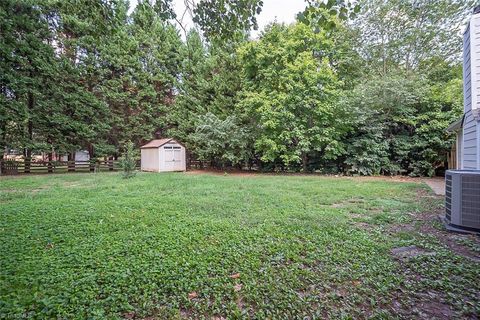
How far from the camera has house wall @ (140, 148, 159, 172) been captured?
1405cm

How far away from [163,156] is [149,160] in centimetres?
118

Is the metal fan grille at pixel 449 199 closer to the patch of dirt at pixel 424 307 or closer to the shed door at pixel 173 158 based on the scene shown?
the patch of dirt at pixel 424 307

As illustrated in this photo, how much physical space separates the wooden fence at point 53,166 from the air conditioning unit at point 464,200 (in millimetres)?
14223

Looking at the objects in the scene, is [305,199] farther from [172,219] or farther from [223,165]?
[223,165]

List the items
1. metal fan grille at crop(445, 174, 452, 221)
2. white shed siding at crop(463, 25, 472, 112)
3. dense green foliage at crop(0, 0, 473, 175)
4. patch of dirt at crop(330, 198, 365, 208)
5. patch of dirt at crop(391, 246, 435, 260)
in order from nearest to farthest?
patch of dirt at crop(391, 246, 435, 260) < metal fan grille at crop(445, 174, 452, 221) < white shed siding at crop(463, 25, 472, 112) < patch of dirt at crop(330, 198, 365, 208) < dense green foliage at crop(0, 0, 473, 175)

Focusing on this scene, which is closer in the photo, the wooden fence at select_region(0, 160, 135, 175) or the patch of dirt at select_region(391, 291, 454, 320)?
the patch of dirt at select_region(391, 291, 454, 320)

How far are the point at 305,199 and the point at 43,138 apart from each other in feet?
47.8

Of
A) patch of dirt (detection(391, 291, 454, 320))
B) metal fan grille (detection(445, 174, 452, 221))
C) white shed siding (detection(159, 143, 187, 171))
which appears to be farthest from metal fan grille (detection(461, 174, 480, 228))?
white shed siding (detection(159, 143, 187, 171))

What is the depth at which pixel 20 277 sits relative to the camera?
2.14 m

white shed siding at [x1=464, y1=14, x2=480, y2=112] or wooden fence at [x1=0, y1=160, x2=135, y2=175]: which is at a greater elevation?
white shed siding at [x1=464, y1=14, x2=480, y2=112]

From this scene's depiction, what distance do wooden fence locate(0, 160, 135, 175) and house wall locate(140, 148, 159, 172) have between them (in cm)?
153

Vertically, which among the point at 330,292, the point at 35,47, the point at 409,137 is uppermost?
the point at 35,47

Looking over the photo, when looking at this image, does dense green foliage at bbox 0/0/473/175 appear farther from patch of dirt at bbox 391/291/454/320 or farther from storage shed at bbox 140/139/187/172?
patch of dirt at bbox 391/291/454/320

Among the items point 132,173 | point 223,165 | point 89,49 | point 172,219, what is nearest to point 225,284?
point 172,219
